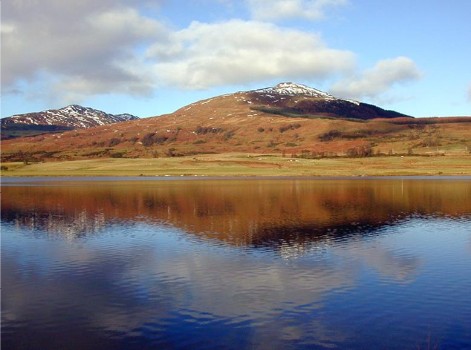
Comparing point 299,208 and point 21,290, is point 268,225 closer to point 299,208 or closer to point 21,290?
point 299,208

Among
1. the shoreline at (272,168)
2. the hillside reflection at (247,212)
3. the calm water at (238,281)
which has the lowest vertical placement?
the calm water at (238,281)

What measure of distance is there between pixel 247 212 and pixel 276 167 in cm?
11695

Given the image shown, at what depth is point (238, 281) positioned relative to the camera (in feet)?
93.0

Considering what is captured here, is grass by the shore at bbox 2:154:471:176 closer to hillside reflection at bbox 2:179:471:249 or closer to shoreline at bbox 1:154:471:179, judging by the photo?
shoreline at bbox 1:154:471:179

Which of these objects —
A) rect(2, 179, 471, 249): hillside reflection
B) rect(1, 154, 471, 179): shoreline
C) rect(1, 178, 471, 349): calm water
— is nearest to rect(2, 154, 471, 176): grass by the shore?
rect(1, 154, 471, 179): shoreline

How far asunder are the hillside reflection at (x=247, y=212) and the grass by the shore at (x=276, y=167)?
7277cm

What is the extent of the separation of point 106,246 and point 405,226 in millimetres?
29329

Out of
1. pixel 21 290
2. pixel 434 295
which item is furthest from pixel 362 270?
pixel 21 290

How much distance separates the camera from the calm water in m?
20.0

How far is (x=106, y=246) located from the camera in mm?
40312

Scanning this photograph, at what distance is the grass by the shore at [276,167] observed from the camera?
162625mm

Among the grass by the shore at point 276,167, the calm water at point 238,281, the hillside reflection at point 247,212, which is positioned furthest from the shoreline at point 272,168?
the calm water at point 238,281

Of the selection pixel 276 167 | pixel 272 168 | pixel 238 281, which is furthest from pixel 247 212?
pixel 276 167

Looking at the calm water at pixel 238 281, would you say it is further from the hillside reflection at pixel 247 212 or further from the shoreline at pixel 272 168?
the shoreline at pixel 272 168
